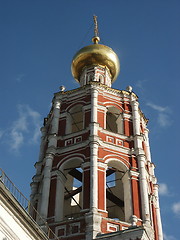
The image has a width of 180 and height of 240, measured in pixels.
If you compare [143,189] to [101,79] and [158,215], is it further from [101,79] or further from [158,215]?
[101,79]

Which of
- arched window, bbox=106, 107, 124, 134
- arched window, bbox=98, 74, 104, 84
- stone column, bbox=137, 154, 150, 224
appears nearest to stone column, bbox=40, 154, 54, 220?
stone column, bbox=137, 154, 150, 224

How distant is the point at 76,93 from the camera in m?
27.6

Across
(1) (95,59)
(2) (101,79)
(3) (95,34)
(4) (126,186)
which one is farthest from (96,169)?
(3) (95,34)

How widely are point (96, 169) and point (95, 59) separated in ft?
34.0

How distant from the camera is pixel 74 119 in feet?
92.1

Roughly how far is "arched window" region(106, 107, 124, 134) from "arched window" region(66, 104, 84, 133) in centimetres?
157

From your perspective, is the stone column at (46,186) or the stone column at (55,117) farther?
the stone column at (55,117)

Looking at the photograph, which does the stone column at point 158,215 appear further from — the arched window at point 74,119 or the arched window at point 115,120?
the arched window at point 74,119

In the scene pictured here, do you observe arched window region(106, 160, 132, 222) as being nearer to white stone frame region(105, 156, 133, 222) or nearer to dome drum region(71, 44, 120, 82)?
white stone frame region(105, 156, 133, 222)

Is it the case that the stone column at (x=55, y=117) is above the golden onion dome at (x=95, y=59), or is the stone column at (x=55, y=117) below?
below

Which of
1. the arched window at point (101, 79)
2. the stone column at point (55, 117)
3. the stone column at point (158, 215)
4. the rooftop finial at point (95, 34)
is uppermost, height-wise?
the rooftop finial at point (95, 34)

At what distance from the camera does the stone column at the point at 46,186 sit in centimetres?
2166

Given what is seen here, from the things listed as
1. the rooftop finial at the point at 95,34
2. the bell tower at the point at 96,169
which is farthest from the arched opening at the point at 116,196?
the rooftop finial at the point at 95,34

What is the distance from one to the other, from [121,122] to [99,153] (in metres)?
3.53
